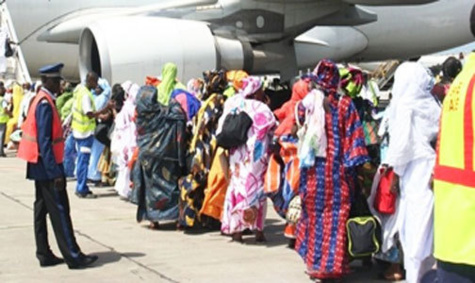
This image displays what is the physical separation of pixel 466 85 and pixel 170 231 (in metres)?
5.09

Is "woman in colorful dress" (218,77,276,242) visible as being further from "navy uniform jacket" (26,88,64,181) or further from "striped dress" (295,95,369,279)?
"navy uniform jacket" (26,88,64,181)

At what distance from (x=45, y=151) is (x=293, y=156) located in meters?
1.90

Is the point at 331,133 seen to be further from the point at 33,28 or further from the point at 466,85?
the point at 33,28

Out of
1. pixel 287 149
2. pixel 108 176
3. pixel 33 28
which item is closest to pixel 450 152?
pixel 287 149

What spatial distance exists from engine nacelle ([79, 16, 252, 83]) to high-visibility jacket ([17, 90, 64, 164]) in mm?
6130

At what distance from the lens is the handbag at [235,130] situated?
6273 millimetres

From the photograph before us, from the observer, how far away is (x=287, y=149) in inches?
237

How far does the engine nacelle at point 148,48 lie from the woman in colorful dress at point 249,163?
5620mm

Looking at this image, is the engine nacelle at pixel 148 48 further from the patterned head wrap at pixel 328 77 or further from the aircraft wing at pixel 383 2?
the patterned head wrap at pixel 328 77

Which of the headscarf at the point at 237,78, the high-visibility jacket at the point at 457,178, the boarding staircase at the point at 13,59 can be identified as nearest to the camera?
the high-visibility jacket at the point at 457,178

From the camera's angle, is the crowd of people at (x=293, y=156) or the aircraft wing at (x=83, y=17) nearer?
the crowd of people at (x=293, y=156)

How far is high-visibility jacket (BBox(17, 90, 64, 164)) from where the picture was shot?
5.61 meters

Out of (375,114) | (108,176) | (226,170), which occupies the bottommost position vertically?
(108,176)

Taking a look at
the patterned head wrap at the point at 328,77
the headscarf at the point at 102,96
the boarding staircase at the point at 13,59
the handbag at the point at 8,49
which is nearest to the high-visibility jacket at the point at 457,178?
the patterned head wrap at the point at 328,77
